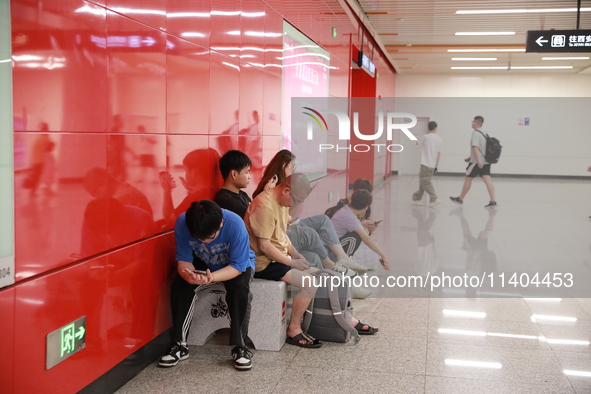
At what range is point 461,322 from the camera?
13.9 feet

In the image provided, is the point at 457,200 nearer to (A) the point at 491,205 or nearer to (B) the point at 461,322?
(A) the point at 491,205

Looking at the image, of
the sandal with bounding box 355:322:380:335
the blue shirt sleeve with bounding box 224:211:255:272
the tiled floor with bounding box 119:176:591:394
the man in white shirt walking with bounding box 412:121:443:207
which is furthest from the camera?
the sandal with bounding box 355:322:380:335

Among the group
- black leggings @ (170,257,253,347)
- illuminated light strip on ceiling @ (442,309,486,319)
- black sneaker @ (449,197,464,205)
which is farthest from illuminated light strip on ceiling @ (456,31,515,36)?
black leggings @ (170,257,253,347)

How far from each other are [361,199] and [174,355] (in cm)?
155

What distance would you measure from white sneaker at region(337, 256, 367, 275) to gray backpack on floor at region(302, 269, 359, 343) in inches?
9.7

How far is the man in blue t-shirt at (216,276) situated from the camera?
11.0 feet

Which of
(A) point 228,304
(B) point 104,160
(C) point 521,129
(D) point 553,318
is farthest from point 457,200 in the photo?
(B) point 104,160

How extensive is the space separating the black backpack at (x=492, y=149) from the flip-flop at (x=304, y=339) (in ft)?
5.24

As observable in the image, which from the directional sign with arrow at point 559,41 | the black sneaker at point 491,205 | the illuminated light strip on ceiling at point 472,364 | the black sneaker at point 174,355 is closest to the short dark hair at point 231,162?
the black sneaker at point 174,355

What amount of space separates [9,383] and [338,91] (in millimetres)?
6830

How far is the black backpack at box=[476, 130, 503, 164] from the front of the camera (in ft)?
12.8

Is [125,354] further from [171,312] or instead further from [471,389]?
[471,389]

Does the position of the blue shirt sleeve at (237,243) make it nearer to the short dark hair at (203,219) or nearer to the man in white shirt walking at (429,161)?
the short dark hair at (203,219)

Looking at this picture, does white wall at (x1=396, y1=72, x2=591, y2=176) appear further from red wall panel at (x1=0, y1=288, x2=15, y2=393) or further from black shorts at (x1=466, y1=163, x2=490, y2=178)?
red wall panel at (x1=0, y1=288, x2=15, y2=393)
